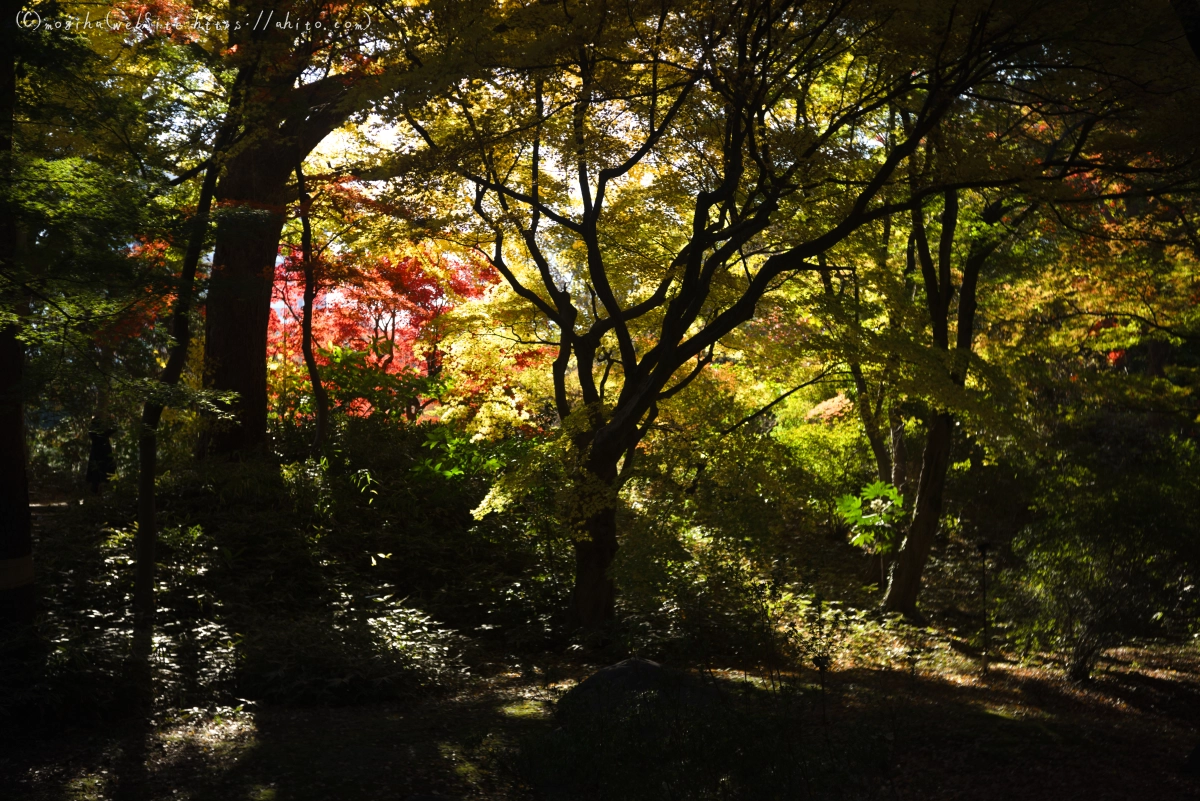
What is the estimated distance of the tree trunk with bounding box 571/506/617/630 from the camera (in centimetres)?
938

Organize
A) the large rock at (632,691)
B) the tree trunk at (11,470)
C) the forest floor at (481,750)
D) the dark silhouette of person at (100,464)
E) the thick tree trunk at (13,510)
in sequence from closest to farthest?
1. the forest floor at (481,750)
2. the large rock at (632,691)
3. the tree trunk at (11,470)
4. the thick tree trunk at (13,510)
5. the dark silhouette of person at (100,464)

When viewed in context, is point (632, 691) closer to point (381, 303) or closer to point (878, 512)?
point (878, 512)

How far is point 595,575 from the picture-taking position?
31.6 feet

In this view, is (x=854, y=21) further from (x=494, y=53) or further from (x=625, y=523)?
(x=625, y=523)

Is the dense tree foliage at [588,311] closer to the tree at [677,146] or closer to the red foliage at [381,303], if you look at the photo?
the tree at [677,146]

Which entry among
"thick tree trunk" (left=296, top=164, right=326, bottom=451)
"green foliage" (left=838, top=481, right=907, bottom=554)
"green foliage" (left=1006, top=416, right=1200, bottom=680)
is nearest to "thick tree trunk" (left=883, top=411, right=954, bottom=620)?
"green foliage" (left=838, top=481, right=907, bottom=554)

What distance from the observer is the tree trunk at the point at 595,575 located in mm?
9383

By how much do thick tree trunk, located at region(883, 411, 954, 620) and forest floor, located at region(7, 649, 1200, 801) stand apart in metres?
3.71

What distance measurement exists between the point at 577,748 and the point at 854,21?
609cm

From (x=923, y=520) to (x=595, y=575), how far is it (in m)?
4.52

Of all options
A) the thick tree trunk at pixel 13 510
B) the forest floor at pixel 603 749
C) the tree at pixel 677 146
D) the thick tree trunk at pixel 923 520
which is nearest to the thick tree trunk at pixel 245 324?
the tree at pixel 677 146

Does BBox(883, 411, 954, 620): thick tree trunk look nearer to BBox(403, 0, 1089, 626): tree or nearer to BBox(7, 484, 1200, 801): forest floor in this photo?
BBox(403, 0, 1089, 626): tree

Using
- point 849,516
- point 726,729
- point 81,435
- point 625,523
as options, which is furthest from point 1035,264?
point 81,435

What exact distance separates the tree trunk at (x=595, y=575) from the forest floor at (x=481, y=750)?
1826mm
